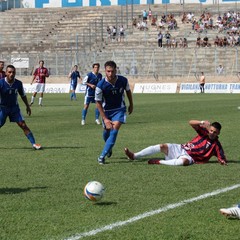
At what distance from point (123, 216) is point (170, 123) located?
54.2 feet

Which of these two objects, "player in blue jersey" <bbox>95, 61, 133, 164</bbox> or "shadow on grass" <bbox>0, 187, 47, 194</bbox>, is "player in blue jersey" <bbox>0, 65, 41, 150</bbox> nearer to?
"player in blue jersey" <bbox>95, 61, 133, 164</bbox>

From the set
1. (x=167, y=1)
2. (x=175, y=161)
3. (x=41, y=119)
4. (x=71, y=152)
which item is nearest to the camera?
(x=175, y=161)

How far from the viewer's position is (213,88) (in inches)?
2327

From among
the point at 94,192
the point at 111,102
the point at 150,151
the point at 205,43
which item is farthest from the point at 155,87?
the point at 94,192

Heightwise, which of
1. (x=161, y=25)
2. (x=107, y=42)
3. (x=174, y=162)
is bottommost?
(x=107, y=42)

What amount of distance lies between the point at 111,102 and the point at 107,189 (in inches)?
158

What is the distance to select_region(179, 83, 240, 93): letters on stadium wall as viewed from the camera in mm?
57281

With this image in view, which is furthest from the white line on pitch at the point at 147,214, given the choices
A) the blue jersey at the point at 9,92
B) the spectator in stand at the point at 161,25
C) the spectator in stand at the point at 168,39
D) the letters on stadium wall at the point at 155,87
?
the spectator in stand at the point at 161,25

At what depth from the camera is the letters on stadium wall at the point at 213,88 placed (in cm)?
5728

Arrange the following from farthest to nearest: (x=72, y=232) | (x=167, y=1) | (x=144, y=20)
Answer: (x=167, y=1), (x=144, y=20), (x=72, y=232)

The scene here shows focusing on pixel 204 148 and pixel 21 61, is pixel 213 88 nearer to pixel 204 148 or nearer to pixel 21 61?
pixel 21 61

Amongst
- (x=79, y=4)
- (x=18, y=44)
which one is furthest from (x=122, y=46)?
(x=79, y=4)

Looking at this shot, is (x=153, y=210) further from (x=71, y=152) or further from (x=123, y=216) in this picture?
(x=71, y=152)

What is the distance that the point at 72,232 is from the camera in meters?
8.21
